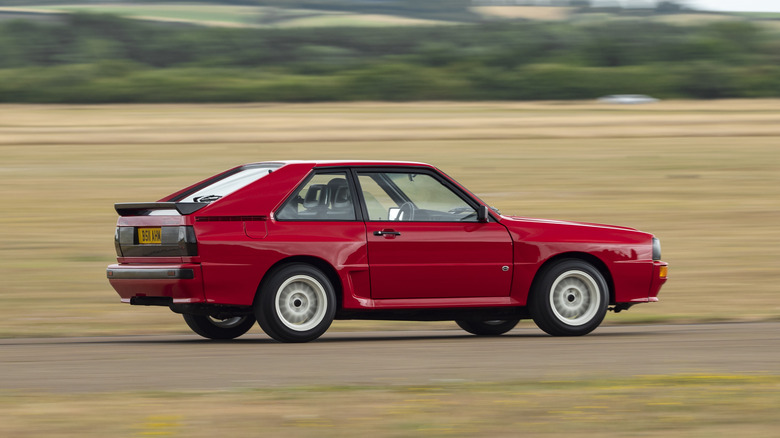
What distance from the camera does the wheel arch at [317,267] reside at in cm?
952

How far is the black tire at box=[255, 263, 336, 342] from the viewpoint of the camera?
31.0 ft

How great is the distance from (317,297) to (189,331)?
2404mm

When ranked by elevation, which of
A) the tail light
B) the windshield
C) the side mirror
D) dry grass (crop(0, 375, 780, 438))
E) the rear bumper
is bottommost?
dry grass (crop(0, 375, 780, 438))

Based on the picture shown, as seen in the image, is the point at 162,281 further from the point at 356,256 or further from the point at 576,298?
the point at 576,298

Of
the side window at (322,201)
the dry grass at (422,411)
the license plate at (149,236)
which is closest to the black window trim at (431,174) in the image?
the side window at (322,201)

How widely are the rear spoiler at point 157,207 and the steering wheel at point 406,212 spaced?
5.02 feet

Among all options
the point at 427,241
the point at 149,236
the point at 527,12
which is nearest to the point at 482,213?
the point at 427,241

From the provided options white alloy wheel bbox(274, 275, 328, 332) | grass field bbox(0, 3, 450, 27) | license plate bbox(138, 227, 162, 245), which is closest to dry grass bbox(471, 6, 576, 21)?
grass field bbox(0, 3, 450, 27)

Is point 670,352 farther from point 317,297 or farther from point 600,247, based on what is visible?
point 317,297

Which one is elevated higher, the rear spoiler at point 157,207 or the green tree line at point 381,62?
the green tree line at point 381,62

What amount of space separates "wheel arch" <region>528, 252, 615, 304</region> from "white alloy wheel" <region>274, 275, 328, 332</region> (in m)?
1.75

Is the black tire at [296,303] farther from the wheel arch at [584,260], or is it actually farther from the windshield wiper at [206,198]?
the wheel arch at [584,260]

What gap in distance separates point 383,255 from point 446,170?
17.2m

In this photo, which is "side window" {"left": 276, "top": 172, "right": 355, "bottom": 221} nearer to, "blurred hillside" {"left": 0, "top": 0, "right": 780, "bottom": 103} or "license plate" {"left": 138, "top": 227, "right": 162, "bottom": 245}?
"license plate" {"left": 138, "top": 227, "right": 162, "bottom": 245}
